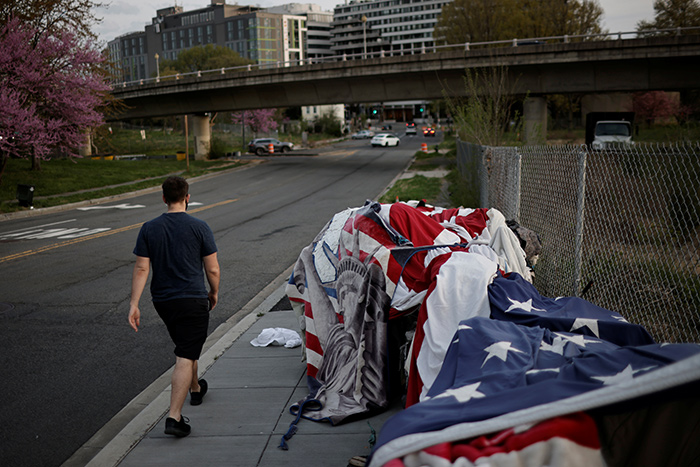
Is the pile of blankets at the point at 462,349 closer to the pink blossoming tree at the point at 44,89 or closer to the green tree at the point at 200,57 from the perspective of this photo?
the pink blossoming tree at the point at 44,89

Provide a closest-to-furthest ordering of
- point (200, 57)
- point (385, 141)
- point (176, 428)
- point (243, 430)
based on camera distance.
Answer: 1. point (176, 428)
2. point (243, 430)
3. point (385, 141)
4. point (200, 57)

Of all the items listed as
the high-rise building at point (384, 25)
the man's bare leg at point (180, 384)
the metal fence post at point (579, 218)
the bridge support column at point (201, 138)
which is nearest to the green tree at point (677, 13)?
the bridge support column at point (201, 138)

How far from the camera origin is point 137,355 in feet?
23.2

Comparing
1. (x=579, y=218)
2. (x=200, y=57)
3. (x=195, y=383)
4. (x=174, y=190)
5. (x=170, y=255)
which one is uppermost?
(x=200, y=57)

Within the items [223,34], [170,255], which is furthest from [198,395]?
[223,34]

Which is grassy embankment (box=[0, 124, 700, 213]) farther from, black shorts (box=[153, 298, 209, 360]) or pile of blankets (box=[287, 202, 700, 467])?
black shorts (box=[153, 298, 209, 360])

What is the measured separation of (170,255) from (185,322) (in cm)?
55

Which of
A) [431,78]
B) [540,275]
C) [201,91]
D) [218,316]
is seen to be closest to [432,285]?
[540,275]

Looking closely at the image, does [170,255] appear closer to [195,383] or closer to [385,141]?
[195,383]

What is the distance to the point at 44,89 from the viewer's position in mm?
27812

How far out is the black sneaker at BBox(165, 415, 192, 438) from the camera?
4664 millimetres

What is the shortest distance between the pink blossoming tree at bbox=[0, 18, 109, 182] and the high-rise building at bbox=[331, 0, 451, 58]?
525ft

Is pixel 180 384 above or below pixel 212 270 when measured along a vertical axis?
below

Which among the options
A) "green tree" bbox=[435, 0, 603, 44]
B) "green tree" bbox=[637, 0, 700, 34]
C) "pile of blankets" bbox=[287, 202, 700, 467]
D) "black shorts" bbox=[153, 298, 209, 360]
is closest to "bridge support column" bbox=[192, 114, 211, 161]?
"green tree" bbox=[435, 0, 603, 44]
